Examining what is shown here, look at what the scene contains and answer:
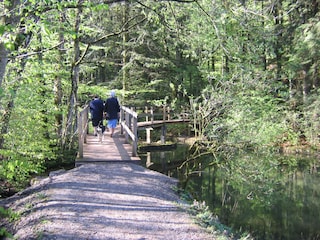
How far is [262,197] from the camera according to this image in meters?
12.3

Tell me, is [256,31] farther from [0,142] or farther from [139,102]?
[139,102]

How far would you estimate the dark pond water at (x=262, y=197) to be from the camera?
423 inches

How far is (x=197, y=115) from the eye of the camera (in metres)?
12.9

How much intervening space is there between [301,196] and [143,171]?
22.4 feet

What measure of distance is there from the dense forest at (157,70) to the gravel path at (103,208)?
0.81 meters

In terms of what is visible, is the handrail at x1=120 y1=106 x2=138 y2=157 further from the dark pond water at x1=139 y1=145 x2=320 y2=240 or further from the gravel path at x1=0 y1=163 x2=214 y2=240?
the dark pond water at x1=139 y1=145 x2=320 y2=240

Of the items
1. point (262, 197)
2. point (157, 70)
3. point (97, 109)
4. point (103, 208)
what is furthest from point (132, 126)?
point (157, 70)

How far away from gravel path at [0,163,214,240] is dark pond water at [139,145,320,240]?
3.17m

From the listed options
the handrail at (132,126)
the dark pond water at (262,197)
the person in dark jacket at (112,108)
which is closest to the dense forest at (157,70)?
the dark pond water at (262,197)

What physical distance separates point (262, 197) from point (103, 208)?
715cm

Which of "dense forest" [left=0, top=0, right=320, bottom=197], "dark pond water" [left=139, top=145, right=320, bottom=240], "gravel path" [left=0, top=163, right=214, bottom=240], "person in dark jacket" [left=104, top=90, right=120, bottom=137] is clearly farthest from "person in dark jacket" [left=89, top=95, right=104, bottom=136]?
"dark pond water" [left=139, top=145, right=320, bottom=240]

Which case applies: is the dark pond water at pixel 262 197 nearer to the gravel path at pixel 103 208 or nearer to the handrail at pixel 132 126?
the handrail at pixel 132 126

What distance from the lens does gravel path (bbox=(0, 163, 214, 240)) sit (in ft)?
18.7

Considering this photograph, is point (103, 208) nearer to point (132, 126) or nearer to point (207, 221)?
point (207, 221)
